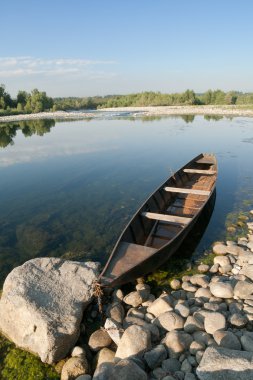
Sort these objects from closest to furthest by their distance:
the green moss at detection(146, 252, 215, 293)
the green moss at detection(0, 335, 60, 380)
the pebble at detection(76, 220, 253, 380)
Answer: the pebble at detection(76, 220, 253, 380), the green moss at detection(0, 335, 60, 380), the green moss at detection(146, 252, 215, 293)

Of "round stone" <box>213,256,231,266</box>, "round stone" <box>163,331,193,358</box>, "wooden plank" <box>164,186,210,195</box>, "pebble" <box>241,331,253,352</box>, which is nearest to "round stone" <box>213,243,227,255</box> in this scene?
"round stone" <box>213,256,231,266</box>

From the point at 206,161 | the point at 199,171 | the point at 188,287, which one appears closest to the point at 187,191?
the point at 199,171

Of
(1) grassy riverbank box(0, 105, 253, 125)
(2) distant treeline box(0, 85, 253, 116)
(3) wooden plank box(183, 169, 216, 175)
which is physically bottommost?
(3) wooden plank box(183, 169, 216, 175)

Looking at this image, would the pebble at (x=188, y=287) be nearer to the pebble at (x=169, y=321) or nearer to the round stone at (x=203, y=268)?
the round stone at (x=203, y=268)

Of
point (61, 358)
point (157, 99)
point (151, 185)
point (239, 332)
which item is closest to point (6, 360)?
point (61, 358)

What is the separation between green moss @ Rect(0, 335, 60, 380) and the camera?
6.31 meters

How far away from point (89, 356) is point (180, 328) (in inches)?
92.4

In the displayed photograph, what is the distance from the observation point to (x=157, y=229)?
Result: 478 inches

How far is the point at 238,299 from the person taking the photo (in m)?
7.89

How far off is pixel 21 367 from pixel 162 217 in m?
6.92

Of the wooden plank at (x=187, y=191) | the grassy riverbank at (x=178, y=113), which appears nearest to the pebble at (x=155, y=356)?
the wooden plank at (x=187, y=191)

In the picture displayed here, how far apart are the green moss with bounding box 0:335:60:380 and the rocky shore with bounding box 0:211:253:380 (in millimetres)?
250

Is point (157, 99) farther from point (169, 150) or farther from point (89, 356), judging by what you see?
point (89, 356)

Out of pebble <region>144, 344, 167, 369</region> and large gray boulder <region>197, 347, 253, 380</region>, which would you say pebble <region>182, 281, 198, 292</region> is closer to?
pebble <region>144, 344, 167, 369</region>
